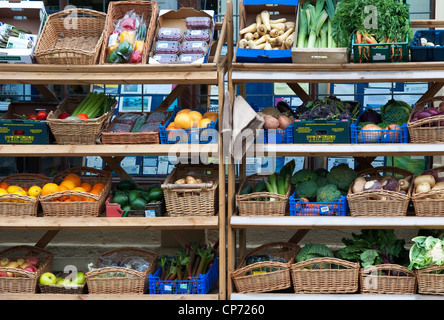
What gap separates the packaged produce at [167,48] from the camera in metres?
4.77

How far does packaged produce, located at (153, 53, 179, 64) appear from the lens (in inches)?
184

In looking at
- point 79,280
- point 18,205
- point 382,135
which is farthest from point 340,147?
point 18,205

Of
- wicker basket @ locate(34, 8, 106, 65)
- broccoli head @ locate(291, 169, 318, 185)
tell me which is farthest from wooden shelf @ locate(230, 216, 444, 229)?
wicker basket @ locate(34, 8, 106, 65)

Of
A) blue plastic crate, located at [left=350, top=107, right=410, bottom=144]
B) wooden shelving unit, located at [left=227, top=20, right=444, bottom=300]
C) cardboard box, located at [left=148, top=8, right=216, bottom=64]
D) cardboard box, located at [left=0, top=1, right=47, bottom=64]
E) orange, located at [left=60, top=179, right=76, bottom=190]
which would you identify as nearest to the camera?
wooden shelving unit, located at [left=227, top=20, right=444, bottom=300]

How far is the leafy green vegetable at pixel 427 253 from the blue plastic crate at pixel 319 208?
613 millimetres

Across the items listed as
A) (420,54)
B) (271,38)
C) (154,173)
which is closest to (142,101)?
(154,173)

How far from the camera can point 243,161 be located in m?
5.21

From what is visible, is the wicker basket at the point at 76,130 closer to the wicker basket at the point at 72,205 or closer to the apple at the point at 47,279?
the wicker basket at the point at 72,205

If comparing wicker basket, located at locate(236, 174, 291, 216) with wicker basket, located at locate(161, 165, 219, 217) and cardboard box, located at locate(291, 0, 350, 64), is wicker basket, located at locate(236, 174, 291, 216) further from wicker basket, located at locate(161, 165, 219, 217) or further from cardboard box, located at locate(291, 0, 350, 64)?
cardboard box, located at locate(291, 0, 350, 64)

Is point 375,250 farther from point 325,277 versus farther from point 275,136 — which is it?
point 275,136

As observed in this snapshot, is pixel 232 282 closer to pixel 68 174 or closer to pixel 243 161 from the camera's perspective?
pixel 243 161

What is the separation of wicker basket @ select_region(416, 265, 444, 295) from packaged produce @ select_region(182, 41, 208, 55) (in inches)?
96.5

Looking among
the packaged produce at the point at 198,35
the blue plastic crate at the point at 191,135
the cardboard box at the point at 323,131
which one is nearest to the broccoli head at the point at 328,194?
the cardboard box at the point at 323,131

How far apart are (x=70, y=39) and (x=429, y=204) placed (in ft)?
10.7
